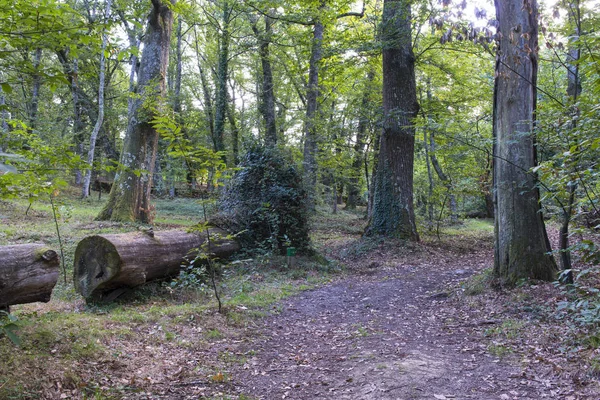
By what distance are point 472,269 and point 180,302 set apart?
258 inches

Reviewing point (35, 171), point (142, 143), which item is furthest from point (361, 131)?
point (35, 171)

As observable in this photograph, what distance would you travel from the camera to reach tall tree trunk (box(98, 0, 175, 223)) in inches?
461

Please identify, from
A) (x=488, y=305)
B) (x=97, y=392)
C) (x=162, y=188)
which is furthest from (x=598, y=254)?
(x=162, y=188)

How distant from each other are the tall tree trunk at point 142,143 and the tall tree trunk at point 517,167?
361 inches

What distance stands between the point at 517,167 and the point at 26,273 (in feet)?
22.8

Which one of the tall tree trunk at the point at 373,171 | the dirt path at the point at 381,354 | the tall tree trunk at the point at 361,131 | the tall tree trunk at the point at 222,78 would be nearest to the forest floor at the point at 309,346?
the dirt path at the point at 381,354

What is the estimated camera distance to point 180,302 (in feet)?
22.8

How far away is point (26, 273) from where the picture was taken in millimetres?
4398

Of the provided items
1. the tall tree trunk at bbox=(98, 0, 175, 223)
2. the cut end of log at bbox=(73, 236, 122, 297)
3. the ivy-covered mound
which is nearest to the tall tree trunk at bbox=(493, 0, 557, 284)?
the ivy-covered mound

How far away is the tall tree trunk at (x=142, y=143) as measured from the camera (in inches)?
461

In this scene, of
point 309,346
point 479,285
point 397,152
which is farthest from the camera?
point 397,152

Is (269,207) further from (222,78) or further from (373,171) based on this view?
(222,78)

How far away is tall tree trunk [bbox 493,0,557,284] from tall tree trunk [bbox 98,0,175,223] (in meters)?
9.17

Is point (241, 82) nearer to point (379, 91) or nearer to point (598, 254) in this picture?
point (379, 91)
